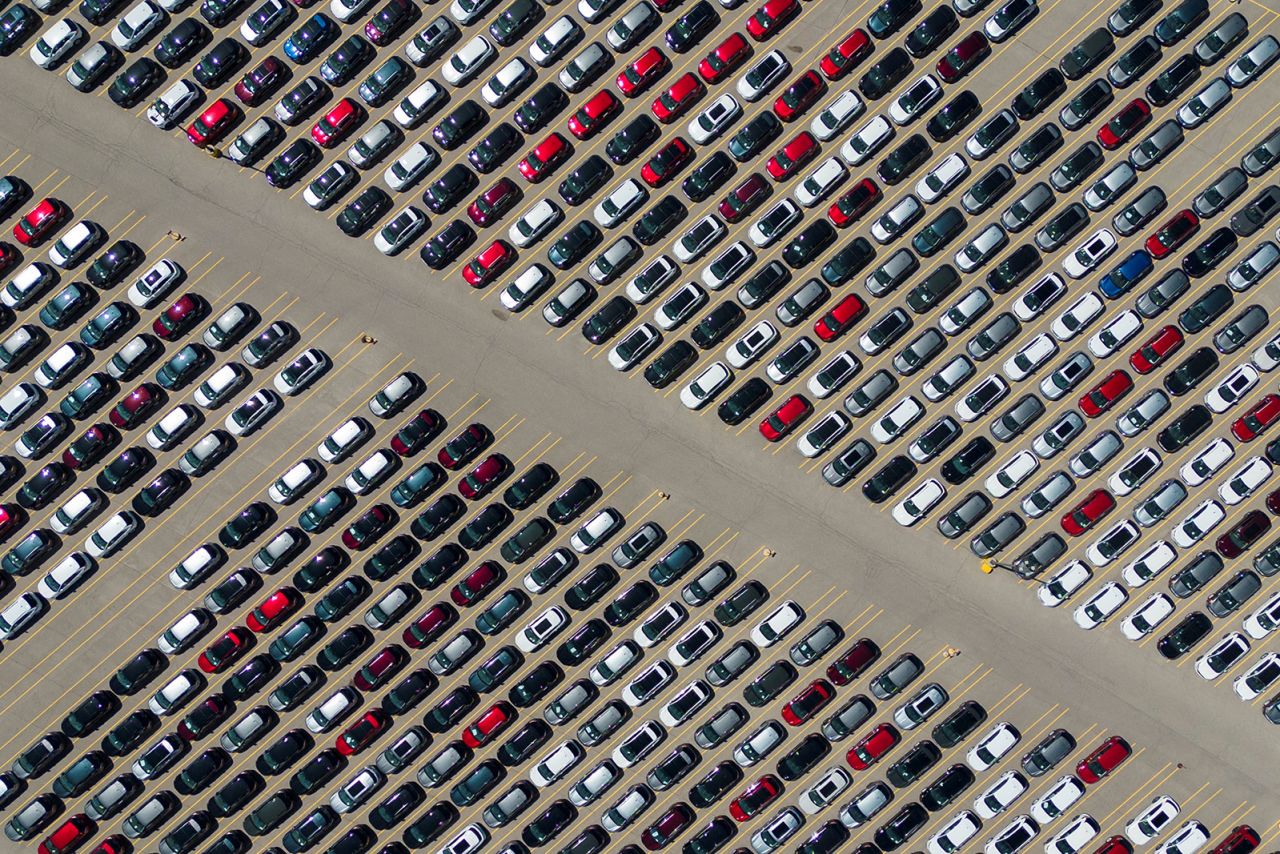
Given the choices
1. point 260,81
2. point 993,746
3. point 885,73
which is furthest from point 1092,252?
point 260,81

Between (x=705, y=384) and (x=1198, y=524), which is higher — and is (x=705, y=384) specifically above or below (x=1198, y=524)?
below

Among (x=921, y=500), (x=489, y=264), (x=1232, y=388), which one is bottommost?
(x=489, y=264)

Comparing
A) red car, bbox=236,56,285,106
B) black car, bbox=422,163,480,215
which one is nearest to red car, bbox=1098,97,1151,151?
black car, bbox=422,163,480,215

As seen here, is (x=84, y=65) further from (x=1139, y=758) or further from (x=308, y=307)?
(x=1139, y=758)

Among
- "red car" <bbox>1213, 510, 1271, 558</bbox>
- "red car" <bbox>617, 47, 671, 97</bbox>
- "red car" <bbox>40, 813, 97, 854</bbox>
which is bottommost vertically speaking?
"red car" <bbox>40, 813, 97, 854</bbox>

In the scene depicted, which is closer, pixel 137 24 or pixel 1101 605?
pixel 1101 605

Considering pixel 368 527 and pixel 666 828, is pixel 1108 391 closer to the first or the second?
pixel 666 828

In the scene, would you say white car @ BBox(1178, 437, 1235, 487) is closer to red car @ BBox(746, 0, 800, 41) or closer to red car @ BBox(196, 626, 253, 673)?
red car @ BBox(746, 0, 800, 41)
